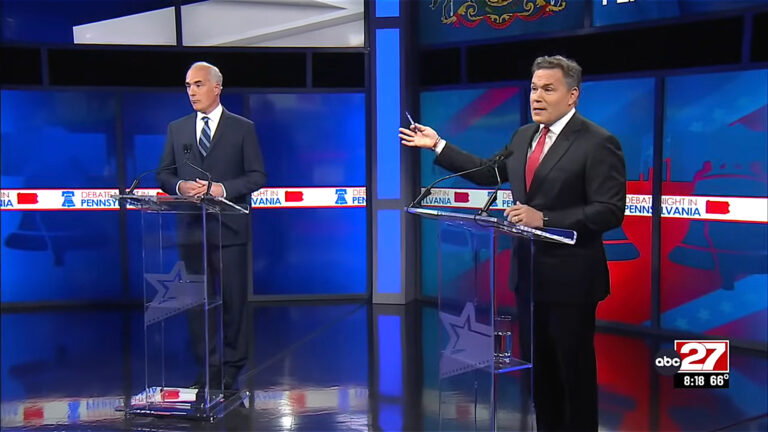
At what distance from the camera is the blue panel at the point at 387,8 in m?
6.21

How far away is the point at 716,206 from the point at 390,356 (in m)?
2.43

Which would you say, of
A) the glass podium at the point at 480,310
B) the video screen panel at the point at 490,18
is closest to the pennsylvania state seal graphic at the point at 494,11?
the video screen panel at the point at 490,18

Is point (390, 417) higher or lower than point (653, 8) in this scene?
lower

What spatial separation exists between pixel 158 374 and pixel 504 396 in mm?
1752

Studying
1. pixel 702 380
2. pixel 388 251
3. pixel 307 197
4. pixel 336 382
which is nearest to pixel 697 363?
pixel 702 380

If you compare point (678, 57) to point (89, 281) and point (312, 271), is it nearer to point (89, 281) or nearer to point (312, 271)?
point (312, 271)

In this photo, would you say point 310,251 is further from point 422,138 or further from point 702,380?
point 422,138

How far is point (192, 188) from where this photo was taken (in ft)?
11.6

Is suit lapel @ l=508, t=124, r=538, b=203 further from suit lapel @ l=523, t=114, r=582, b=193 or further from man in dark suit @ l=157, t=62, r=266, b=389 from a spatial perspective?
man in dark suit @ l=157, t=62, r=266, b=389

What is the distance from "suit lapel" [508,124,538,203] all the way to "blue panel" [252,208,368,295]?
3975mm

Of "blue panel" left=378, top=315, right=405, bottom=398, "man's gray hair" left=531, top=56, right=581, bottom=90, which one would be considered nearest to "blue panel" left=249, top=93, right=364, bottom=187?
"blue panel" left=378, top=315, right=405, bottom=398

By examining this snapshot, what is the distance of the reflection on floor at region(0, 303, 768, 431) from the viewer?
11.6 feet

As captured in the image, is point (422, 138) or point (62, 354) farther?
point (62, 354)

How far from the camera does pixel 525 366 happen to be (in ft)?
8.45
